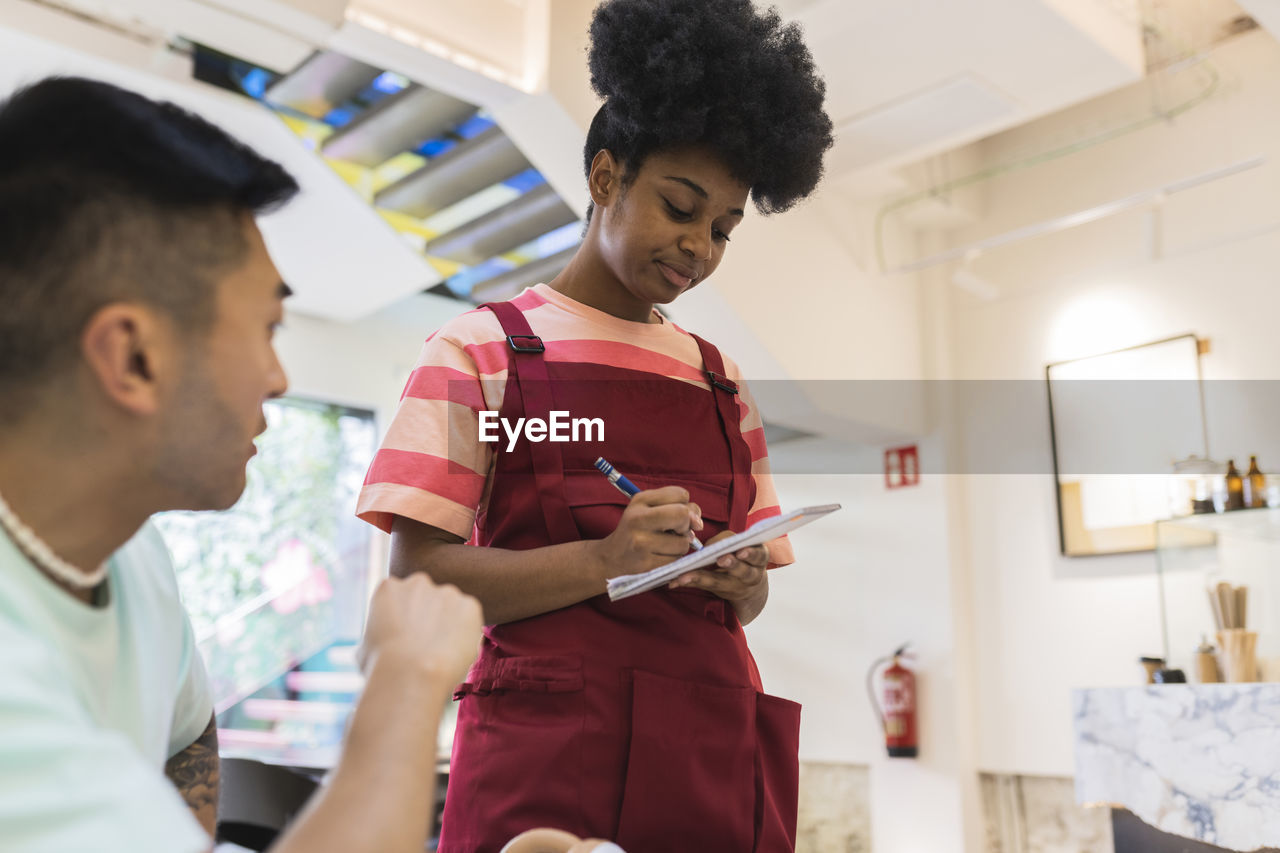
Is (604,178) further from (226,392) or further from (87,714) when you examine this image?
(87,714)

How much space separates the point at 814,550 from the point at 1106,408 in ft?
6.07

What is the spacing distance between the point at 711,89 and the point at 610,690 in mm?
864

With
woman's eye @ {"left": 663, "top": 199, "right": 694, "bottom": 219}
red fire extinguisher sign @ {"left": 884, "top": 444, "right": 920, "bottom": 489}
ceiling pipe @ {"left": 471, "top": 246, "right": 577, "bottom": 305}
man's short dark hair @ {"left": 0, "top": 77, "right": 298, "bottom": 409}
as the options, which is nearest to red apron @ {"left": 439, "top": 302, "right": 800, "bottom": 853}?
woman's eye @ {"left": 663, "top": 199, "right": 694, "bottom": 219}

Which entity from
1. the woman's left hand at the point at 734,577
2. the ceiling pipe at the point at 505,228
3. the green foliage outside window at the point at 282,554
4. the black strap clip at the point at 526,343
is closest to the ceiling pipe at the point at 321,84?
the ceiling pipe at the point at 505,228

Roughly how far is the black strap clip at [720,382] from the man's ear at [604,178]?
0.29m

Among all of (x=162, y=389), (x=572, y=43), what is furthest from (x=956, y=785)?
(x=162, y=389)

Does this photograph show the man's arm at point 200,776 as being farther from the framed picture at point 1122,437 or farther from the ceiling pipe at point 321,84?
the framed picture at point 1122,437

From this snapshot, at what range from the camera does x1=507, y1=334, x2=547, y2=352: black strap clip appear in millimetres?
1392

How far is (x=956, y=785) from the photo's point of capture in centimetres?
532

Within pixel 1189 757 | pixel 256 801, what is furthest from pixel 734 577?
pixel 1189 757

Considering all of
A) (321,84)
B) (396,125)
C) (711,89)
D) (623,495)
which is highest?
(321,84)

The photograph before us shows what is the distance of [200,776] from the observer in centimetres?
96

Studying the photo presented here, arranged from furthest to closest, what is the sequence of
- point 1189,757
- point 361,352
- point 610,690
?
1. point 361,352
2. point 1189,757
3. point 610,690

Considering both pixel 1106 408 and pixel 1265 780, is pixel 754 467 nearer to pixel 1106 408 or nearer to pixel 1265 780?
pixel 1265 780
